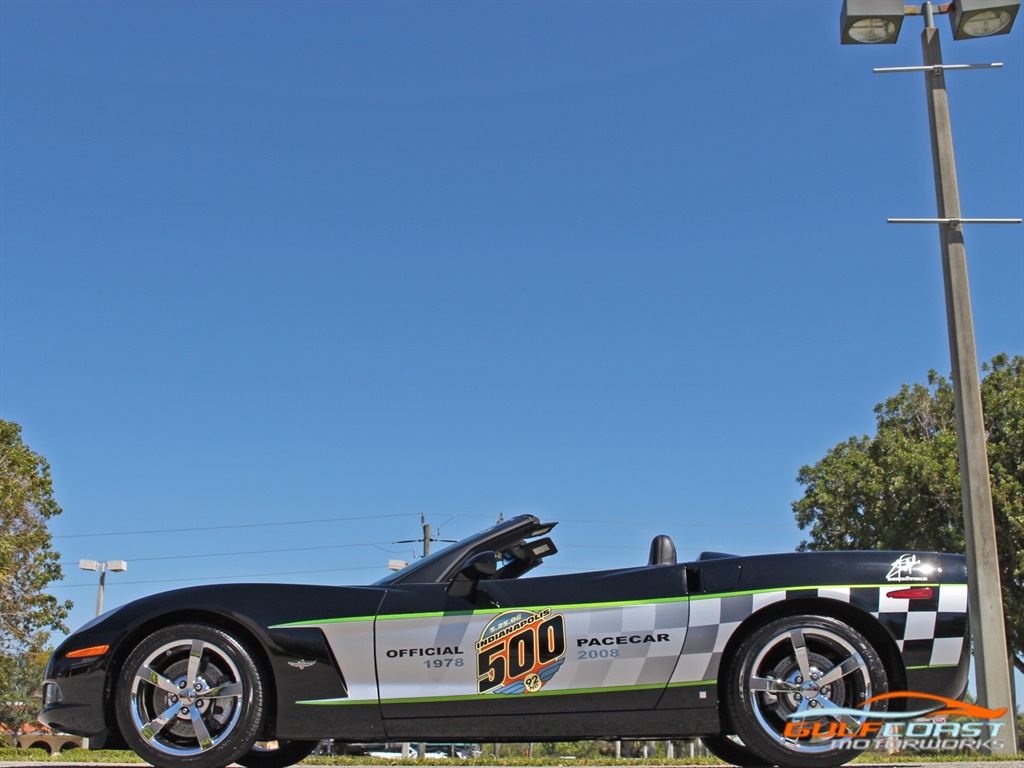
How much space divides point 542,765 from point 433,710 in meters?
2.10

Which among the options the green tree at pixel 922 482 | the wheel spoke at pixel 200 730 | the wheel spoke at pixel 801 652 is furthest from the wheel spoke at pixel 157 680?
the green tree at pixel 922 482

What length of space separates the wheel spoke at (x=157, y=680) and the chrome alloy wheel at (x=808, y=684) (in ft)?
8.24

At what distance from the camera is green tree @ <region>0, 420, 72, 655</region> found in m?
24.4

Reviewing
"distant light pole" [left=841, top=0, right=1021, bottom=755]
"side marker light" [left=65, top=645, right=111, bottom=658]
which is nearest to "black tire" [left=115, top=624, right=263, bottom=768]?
"side marker light" [left=65, top=645, right=111, bottom=658]

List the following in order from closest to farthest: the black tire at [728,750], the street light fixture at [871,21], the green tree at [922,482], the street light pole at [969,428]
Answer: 1. the black tire at [728,750]
2. the street light pole at [969,428]
3. the street light fixture at [871,21]
4. the green tree at [922,482]

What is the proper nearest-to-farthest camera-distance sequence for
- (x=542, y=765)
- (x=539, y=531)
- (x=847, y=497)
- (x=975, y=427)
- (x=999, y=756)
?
(x=539, y=531)
(x=999, y=756)
(x=542, y=765)
(x=975, y=427)
(x=847, y=497)

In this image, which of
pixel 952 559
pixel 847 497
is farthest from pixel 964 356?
pixel 847 497

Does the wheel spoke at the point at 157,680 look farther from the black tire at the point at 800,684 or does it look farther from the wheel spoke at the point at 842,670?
the wheel spoke at the point at 842,670

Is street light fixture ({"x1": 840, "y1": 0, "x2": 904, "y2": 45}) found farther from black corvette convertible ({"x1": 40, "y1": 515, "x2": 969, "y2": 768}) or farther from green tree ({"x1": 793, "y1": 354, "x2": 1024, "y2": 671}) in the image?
green tree ({"x1": 793, "y1": 354, "x2": 1024, "y2": 671})

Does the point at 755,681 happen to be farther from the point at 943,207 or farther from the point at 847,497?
the point at 847,497

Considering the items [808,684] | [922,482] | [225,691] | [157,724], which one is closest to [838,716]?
[808,684]

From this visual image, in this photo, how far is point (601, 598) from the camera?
4324 mm

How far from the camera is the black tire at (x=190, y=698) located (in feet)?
13.7

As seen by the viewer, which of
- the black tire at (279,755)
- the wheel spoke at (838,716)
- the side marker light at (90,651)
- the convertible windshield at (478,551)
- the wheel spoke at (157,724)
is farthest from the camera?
the black tire at (279,755)
